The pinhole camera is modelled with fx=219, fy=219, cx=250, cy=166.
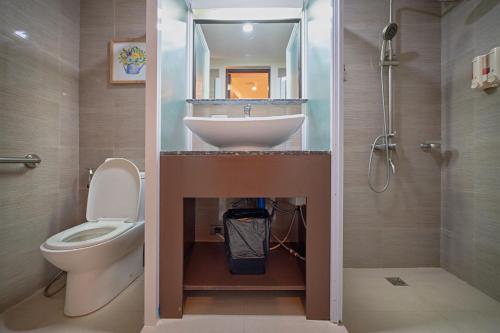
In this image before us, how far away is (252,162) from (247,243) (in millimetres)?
468

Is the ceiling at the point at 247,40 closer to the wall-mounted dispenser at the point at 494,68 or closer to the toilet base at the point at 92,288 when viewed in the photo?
the wall-mounted dispenser at the point at 494,68

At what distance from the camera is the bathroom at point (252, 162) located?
3.43 feet

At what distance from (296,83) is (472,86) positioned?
3.63ft

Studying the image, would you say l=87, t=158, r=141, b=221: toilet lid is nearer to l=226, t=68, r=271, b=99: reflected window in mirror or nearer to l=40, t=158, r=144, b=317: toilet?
l=40, t=158, r=144, b=317: toilet

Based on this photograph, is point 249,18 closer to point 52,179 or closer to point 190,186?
point 190,186

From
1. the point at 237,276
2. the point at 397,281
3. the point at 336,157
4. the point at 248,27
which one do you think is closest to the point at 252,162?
the point at 336,157

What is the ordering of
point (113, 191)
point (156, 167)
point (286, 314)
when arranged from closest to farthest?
point (156, 167), point (286, 314), point (113, 191)

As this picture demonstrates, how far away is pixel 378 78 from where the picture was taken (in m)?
1.67

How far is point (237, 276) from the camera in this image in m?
1.20

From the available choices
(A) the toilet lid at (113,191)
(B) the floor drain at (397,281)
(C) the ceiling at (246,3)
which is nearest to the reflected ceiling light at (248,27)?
(C) the ceiling at (246,3)

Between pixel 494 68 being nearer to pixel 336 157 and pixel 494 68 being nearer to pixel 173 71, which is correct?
pixel 336 157

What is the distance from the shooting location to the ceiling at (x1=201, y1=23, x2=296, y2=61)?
160cm

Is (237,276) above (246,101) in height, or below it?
below

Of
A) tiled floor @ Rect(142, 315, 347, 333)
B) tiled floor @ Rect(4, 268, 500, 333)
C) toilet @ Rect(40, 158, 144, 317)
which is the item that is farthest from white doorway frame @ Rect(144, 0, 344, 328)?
toilet @ Rect(40, 158, 144, 317)
